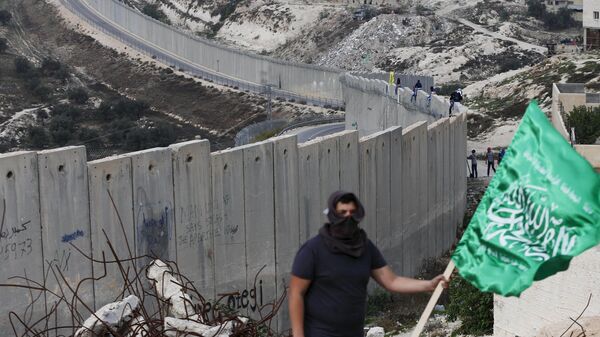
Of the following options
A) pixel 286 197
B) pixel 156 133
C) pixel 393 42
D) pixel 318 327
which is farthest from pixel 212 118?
pixel 318 327

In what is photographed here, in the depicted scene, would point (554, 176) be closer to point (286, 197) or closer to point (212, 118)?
point (286, 197)

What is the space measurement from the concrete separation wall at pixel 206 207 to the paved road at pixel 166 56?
138 ft

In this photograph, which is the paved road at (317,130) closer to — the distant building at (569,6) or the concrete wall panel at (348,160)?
the concrete wall panel at (348,160)

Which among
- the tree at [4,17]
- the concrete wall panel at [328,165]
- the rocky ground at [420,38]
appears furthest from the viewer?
the tree at [4,17]

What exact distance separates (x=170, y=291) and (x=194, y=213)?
14.0 feet

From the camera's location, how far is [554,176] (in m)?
7.12

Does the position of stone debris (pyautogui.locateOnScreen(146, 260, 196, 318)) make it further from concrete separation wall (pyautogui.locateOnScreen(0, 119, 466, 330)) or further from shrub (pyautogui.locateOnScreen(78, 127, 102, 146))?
shrub (pyautogui.locateOnScreen(78, 127, 102, 146))

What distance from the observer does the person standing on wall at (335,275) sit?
706 cm

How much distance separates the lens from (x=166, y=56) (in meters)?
90.6

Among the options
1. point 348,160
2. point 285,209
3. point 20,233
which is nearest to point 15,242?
point 20,233

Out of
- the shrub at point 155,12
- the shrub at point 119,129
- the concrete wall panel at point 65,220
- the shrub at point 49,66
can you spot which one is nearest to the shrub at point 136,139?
the shrub at point 119,129

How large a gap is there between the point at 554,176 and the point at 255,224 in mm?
10600

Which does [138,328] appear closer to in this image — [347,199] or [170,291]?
[170,291]

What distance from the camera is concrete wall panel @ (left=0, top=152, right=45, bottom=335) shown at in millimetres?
13523
